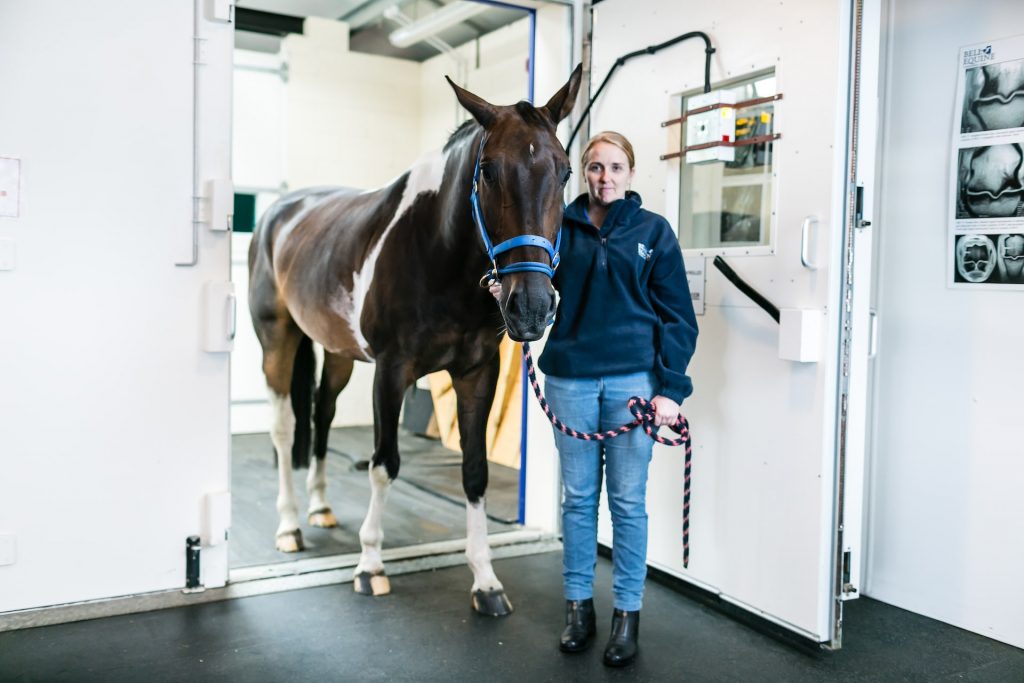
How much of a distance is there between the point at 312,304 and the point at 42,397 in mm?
1037

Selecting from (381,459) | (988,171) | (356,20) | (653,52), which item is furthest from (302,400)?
(356,20)

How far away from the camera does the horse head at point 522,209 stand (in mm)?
2039

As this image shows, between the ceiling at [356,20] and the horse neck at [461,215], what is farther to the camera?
the ceiling at [356,20]

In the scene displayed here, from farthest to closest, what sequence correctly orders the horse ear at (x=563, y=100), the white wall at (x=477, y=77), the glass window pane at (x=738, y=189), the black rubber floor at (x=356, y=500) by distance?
1. the white wall at (x=477, y=77)
2. the black rubber floor at (x=356, y=500)
3. the glass window pane at (x=738, y=189)
4. the horse ear at (x=563, y=100)

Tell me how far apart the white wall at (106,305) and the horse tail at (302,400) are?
96 centimetres

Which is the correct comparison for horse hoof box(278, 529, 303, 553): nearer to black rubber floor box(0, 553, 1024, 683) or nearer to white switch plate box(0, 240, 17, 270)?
black rubber floor box(0, 553, 1024, 683)

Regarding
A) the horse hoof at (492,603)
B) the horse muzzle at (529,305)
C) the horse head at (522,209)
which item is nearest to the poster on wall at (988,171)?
the horse head at (522,209)

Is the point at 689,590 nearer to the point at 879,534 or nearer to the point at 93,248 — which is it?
the point at 879,534

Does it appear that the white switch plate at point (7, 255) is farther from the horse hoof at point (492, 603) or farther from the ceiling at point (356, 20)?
the ceiling at point (356, 20)

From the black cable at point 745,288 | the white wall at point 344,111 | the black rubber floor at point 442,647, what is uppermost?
the white wall at point 344,111

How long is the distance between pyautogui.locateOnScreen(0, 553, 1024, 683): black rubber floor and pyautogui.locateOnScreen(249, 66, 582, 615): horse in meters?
0.18

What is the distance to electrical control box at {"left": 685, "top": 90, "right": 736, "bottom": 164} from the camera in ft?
8.59

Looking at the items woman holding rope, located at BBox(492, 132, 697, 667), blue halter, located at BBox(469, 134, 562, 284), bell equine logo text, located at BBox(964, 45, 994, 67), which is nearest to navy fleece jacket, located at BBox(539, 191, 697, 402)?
woman holding rope, located at BBox(492, 132, 697, 667)

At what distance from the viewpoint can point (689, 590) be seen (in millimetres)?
2875
